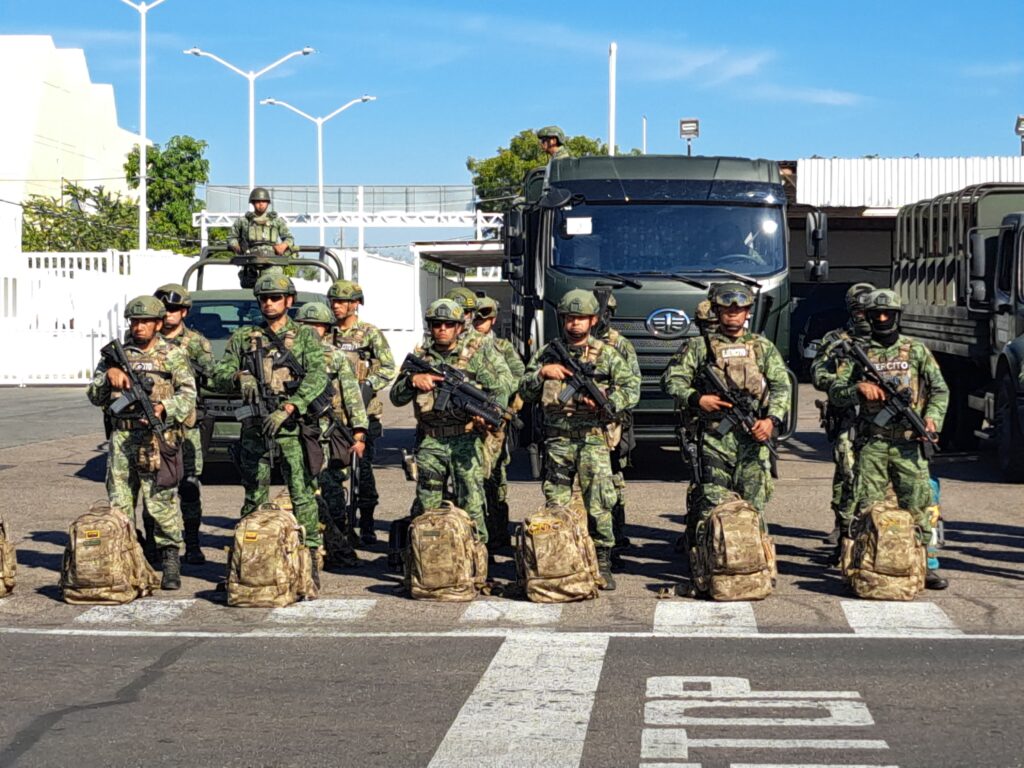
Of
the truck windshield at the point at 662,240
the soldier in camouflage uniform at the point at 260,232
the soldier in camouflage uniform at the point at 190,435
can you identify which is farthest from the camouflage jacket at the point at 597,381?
the soldier in camouflage uniform at the point at 260,232

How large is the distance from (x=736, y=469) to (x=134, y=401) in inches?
150

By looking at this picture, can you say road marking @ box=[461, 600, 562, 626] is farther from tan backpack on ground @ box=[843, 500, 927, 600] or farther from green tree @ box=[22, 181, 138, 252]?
green tree @ box=[22, 181, 138, 252]

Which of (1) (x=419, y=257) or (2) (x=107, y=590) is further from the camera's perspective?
(1) (x=419, y=257)

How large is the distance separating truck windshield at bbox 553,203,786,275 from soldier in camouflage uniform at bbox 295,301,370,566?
3951 mm

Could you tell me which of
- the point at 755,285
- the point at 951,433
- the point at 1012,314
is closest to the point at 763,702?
the point at 755,285

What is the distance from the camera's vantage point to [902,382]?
1020 centimetres

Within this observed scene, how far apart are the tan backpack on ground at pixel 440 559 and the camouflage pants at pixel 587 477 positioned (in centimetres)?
75

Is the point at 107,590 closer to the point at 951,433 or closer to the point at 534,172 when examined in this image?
the point at 534,172

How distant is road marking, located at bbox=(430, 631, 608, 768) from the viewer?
6.10m

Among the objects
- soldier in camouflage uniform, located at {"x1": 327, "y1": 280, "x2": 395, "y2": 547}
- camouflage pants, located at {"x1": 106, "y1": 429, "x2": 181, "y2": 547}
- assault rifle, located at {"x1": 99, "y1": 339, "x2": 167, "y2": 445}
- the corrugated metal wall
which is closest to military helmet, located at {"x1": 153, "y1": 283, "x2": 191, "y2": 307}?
soldier in camouflage uniform, located at {"x1": 327, "y1": 280, "x2": 395, "y2": 547}

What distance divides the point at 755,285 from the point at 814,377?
396cm

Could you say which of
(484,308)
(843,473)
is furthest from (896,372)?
(484,308)

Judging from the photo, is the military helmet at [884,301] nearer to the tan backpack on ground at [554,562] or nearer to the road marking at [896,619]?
the road marking at [896,619]

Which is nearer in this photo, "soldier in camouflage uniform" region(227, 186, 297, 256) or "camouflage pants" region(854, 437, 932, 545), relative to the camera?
"camouflage pants" region(854, 437, 932, 545)
